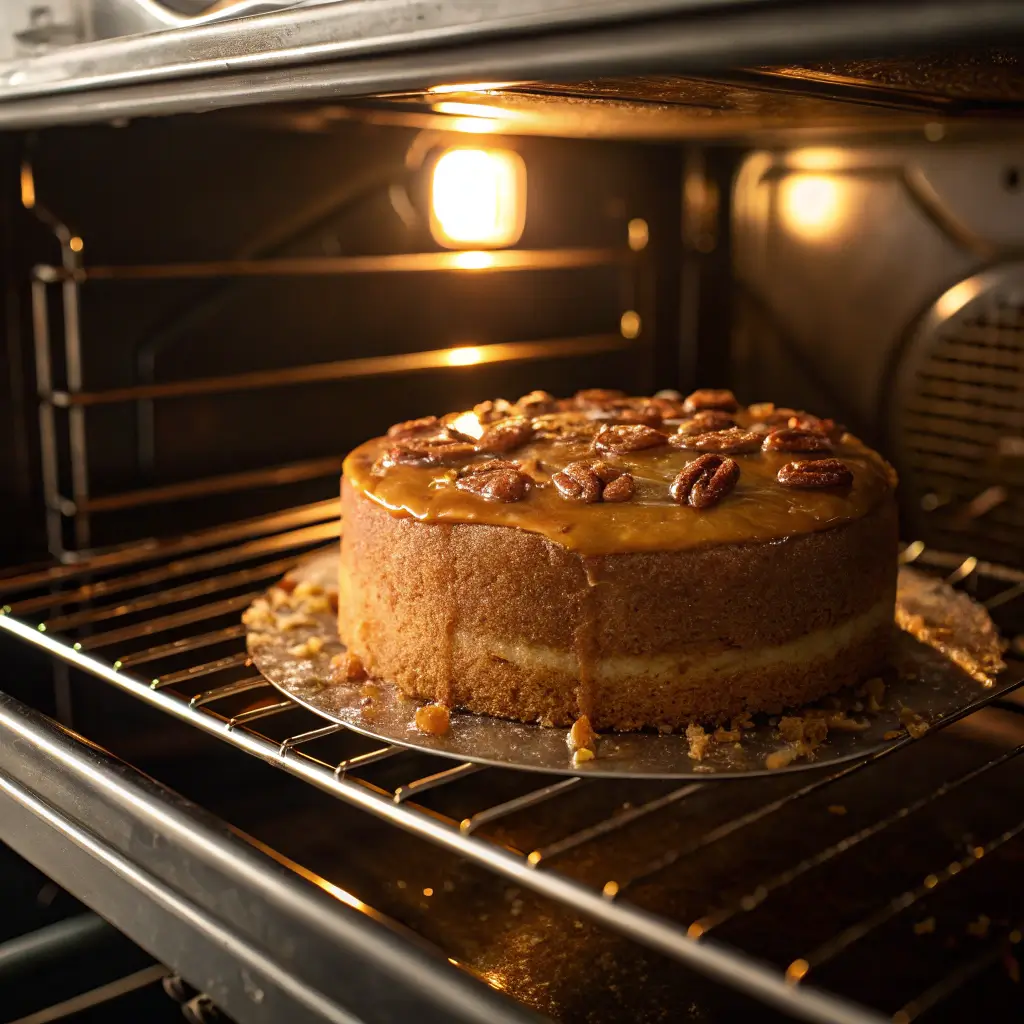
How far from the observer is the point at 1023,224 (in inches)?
59.5

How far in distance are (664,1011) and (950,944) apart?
25 cm

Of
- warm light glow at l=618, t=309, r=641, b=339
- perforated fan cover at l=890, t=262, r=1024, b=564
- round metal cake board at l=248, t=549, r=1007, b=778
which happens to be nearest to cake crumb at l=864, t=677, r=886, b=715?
round metal cake board at l=248, t=549, r=1007, b=778

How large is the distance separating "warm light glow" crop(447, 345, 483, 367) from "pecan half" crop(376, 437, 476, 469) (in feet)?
1.75

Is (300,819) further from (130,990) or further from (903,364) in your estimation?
(903,364)

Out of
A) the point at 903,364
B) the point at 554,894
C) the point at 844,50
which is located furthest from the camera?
the point at 903,364

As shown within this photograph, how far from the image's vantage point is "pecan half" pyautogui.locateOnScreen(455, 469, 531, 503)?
1.04 meters

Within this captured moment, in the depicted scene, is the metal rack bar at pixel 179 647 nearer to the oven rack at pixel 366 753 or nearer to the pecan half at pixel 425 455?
the oven rack at pixel 366 753

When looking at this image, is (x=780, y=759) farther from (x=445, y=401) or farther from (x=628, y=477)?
(x=445, y=401)

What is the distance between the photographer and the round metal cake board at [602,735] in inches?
37.9

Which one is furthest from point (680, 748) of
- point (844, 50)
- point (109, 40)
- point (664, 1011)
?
point (109, 40)

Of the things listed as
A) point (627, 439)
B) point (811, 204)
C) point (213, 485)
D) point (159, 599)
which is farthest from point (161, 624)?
point (811, 204)

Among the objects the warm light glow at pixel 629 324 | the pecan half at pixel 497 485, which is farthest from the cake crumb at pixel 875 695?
the warm light glow at pixel 629 324

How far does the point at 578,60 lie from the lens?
659 millimetres

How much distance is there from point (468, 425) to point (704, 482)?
1.13ft
